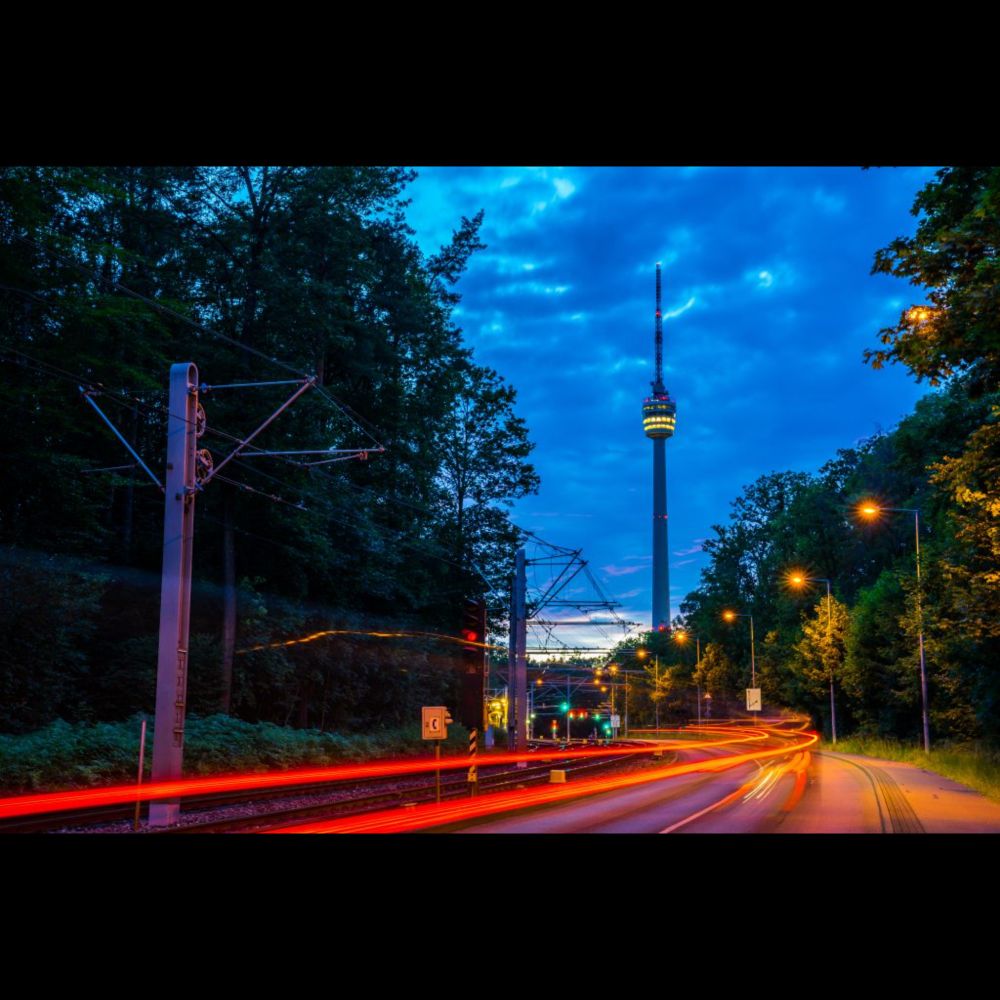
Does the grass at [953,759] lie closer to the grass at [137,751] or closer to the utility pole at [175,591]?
the utility pole at [175,591]

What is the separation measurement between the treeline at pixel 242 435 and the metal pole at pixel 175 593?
85.5 inches

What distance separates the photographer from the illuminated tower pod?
170 metres

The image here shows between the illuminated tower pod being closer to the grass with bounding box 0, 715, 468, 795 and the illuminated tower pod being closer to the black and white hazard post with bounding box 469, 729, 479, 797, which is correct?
the grass with bounding box 0, 715, 468, 795

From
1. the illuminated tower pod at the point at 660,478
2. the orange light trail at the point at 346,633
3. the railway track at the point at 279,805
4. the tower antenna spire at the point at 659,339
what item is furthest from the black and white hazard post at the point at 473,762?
the tower antenna spire at the point at 659,339

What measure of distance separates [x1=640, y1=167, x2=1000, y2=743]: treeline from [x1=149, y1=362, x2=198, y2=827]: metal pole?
9.67 meters

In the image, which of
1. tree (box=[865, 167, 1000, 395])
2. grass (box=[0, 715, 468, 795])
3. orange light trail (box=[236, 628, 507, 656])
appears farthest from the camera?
orange light trail (box=[236, 628, 507, 656])

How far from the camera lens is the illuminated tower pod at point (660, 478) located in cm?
16950

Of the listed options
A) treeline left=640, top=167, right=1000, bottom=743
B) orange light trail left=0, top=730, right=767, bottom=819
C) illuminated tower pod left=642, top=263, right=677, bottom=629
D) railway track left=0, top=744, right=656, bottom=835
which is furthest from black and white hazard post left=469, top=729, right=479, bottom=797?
illuminated tower pod left=642, top=263, right=677, bottom=629

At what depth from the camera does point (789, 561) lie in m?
66.0

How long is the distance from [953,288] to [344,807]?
12.5m

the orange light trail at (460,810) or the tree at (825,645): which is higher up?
the tree at (825,645)

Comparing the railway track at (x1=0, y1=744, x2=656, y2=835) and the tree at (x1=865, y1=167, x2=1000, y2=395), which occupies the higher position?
the tree at (x1=865, y1=167, x2=1000, y2=395)
